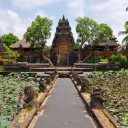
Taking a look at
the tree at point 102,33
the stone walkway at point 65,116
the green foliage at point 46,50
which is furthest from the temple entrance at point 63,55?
the stone walkway at point 65,116

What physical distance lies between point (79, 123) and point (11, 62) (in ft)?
134

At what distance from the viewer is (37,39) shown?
66938mm

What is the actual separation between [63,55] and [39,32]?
5.59 m

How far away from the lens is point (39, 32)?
66.8 metres

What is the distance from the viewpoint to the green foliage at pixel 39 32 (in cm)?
6656

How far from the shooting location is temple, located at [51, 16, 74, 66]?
69250mm

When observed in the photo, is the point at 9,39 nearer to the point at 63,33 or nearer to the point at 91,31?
the point at 63,33

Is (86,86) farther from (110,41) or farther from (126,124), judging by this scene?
(110,41)

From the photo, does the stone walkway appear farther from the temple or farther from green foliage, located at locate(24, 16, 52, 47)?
the temple

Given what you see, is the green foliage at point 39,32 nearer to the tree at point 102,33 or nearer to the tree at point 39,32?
the tree at point 39,32

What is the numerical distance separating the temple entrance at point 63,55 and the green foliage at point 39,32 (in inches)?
134

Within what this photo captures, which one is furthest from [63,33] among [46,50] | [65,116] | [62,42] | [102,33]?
[65,116]

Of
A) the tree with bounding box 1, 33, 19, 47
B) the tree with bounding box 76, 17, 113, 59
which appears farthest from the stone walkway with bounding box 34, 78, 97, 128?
A: the tree with bounding box 1, 33, 19, 47

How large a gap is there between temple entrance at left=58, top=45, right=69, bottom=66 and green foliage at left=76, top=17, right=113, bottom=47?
371 cm
